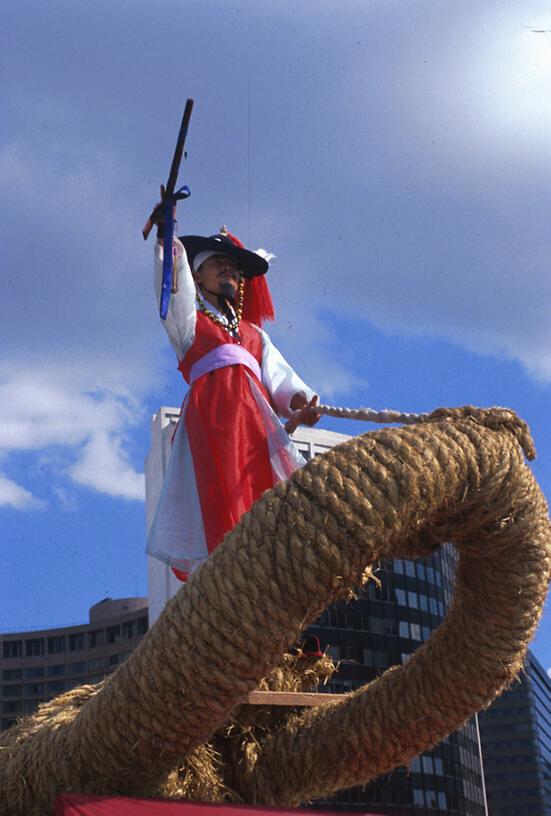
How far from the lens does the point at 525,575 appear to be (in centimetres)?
261

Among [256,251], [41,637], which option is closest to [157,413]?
[256,251]

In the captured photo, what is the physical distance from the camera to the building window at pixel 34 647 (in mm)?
84688

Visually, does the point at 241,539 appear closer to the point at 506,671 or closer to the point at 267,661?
the point at 267,661

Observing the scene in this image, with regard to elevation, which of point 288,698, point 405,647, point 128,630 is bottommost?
point 288,698

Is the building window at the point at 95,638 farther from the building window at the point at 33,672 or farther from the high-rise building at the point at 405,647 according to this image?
the high-rise building at the point at 405,647

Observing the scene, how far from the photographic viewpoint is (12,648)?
282ft

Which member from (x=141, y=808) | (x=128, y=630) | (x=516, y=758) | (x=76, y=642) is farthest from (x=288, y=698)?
(x=516, y=758)

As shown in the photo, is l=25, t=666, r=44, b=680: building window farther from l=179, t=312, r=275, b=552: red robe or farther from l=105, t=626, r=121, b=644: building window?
l=179, t=312, r=275, b=552: red robe

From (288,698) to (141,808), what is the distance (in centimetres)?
75

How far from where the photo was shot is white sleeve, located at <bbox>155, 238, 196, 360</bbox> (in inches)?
145

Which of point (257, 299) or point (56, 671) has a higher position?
point (56, 671)

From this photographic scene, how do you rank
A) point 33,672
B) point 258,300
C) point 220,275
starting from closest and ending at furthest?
point 220,275 → point 258,300 → point 33,672

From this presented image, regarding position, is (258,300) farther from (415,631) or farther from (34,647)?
(34,647)

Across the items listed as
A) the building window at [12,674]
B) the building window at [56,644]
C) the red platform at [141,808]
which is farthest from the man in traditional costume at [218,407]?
the building window at [12,674]
